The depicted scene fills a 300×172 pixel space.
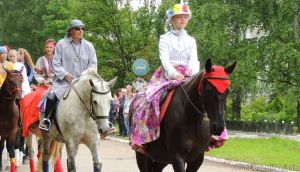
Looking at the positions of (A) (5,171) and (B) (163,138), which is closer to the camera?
(B) (163,138)

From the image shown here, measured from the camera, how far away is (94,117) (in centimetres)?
905

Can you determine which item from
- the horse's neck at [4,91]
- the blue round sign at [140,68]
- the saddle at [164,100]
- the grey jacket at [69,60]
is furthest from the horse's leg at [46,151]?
the blue round sign at [140,68]

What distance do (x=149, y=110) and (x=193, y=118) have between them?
0.87 metres

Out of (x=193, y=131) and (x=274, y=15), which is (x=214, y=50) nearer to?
(x=274, y=15)

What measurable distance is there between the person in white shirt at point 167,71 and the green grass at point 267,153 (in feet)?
19.4

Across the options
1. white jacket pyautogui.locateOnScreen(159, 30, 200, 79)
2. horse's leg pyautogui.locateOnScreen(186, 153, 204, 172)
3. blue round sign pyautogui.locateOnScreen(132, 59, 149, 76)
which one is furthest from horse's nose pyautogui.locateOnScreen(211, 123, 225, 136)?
blue round sign pyautogui.locateOnScreen(132, 59, 149, 76)

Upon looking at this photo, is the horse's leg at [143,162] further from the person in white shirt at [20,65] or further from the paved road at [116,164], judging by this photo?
the person in white shirt at [20,65]

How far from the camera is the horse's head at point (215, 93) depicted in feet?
22.3

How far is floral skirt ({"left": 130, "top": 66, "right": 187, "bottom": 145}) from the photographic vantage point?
805 cm

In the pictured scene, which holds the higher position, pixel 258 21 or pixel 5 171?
pixel 258 21

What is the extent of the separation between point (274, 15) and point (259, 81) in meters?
4.08

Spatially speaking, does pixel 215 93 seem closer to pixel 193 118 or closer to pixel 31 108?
pixel 193 118

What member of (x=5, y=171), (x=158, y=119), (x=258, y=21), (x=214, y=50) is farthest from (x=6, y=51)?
(x=258, y=21)

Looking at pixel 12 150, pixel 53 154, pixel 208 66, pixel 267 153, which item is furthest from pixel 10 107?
pixel 267 153
